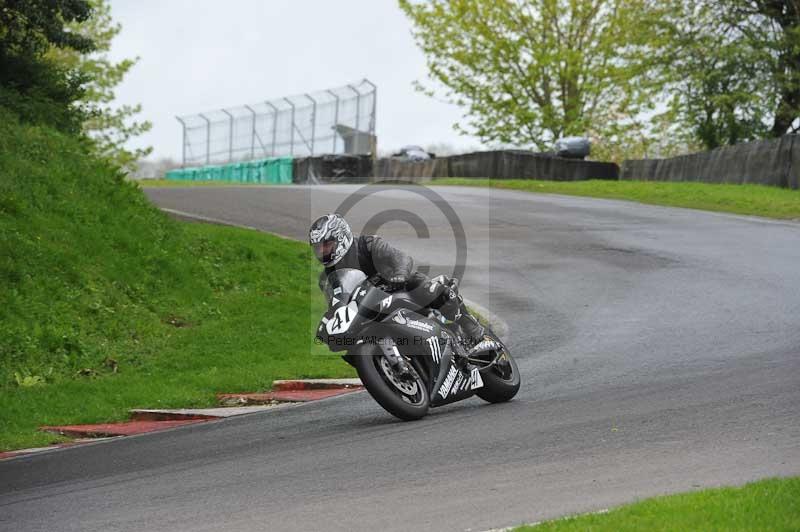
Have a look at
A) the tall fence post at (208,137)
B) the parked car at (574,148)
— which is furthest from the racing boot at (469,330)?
the tall fence post at (208,137)

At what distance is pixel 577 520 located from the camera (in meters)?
5.68

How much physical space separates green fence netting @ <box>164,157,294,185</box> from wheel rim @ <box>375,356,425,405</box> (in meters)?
36.9

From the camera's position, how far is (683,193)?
32.7 m

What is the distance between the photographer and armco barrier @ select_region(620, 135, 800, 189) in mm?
33156

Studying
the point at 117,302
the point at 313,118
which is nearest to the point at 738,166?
the point at 313,118

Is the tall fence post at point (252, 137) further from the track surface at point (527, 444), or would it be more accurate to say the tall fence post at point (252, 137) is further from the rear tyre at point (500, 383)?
the rear tyre at point (500, 383)

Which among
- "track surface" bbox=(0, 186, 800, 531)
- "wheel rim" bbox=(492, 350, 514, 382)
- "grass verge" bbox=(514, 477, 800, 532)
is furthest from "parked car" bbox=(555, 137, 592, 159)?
"grass verge" bbox=(514, 477, 800, 532)

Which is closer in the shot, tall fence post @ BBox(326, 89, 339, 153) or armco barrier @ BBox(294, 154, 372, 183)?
armco barrier @ BBox(294, 154, 372, 183)

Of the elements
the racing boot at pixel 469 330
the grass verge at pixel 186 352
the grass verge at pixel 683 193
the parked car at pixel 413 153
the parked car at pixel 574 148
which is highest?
the parked car at pixel 574 148

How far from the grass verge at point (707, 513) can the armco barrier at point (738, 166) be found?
28642 millimetres

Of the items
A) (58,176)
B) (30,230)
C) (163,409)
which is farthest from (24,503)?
(58,176)

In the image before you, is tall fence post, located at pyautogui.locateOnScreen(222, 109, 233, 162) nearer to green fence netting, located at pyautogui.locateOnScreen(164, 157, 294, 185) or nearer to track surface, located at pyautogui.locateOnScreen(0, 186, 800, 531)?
green fence netting, located at pyautogui.locateOnScreen(164, 157, 294, 185)

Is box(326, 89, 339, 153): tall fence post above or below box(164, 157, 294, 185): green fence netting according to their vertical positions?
above

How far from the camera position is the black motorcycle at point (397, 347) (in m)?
8.92
